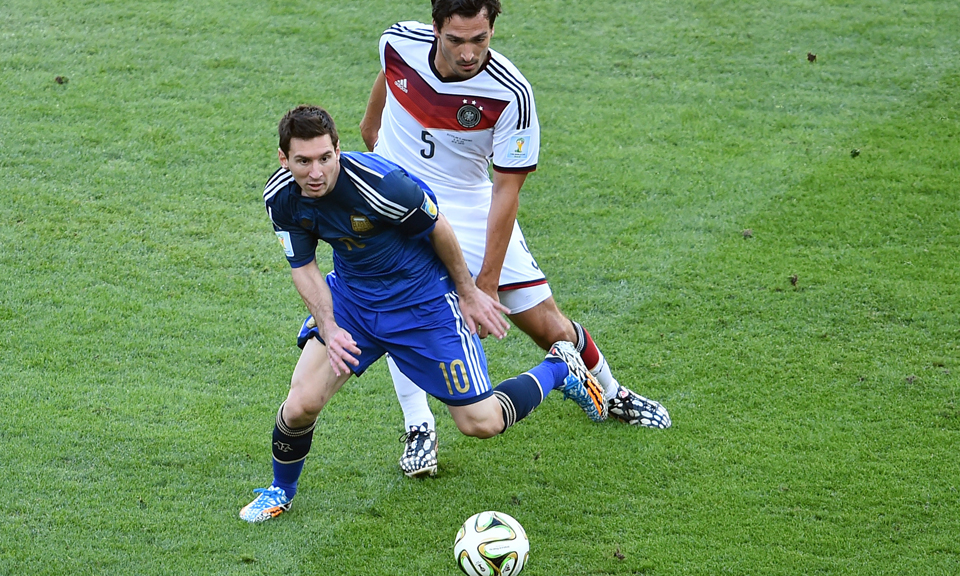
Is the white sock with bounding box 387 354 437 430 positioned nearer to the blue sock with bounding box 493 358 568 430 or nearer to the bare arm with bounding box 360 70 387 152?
the blue sock with bounding box 493 358 568 430

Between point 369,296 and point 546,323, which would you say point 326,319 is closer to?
point 369,296

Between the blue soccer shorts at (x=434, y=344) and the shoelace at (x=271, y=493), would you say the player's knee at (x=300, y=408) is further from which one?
the shoelace at (x=271, y=493)

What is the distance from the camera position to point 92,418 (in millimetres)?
5012

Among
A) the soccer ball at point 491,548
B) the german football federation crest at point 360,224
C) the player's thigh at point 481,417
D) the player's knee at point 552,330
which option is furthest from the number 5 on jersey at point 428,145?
the soccer ball at point 491,548

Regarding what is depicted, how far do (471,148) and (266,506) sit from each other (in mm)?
1819

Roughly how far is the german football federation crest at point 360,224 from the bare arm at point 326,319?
29 centimetres

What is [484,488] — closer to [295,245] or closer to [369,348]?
[369,348]

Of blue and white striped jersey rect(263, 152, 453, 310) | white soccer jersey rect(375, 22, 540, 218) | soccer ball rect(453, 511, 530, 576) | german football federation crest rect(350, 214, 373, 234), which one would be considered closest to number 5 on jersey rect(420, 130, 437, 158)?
white soccer jersey rect(375, 22, 540, 218)

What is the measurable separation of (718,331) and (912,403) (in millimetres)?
1137

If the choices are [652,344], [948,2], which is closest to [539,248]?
[652,344]

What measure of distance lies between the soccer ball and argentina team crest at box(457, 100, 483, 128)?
174 cm

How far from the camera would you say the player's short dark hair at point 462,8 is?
404 cm

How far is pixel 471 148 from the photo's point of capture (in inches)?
182

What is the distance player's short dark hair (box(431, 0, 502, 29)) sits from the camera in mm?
4035
